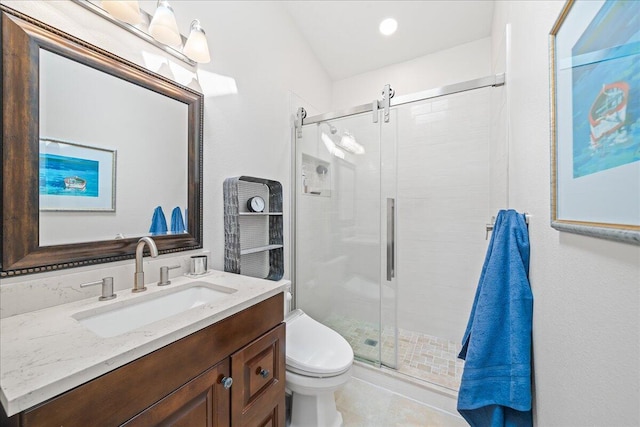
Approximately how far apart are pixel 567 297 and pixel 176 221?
4.82ft

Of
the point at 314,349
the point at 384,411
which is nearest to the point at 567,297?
the point at 314,349

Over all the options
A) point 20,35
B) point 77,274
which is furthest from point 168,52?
point 77,274

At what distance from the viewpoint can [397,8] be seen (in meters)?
1.92

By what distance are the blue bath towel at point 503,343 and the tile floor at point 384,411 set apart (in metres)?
0.64

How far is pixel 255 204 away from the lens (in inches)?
65.4

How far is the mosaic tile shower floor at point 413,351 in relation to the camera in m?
1.72

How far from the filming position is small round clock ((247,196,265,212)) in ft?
5.39

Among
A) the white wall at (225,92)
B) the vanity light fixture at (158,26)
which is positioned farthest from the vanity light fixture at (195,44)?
the white wall at (225,92)

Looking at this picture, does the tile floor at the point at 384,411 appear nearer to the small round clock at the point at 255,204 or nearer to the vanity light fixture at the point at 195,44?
the small round clock at the point at 255,204

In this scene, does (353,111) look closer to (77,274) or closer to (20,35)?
(20,35)

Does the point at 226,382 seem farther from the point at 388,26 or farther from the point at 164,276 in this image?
the point at 388,26

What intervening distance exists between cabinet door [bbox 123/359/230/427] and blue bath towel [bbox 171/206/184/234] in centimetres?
70

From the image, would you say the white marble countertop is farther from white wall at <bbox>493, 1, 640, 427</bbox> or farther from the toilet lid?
white wall at <bbox>493, 1, 640, 427</bbox>

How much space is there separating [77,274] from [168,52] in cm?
107
